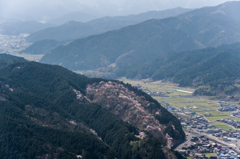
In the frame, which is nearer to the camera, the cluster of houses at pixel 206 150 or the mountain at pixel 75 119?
the mountain at pixel 75 119

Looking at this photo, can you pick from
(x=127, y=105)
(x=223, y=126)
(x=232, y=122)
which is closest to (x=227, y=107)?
(x=232, y=122)

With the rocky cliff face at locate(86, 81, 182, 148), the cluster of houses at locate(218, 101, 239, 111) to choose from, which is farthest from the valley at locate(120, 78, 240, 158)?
the rocky cliff face at locate(86, 81, 182, 148)

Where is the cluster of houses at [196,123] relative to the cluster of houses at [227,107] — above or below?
below

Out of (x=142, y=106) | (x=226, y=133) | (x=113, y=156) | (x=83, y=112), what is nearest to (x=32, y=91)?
(x=83, y=112)

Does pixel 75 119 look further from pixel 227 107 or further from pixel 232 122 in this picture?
pixel 227 107

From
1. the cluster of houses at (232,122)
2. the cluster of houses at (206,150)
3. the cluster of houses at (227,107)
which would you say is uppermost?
the cluster of houses at (227,107)

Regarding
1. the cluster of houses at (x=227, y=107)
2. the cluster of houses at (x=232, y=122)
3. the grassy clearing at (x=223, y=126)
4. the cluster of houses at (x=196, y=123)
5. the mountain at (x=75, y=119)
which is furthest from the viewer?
the cluster of houses at (x=227, y=107)

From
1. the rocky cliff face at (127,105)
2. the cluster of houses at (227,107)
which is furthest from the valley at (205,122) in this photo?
the rocky cliff face at (127,105)

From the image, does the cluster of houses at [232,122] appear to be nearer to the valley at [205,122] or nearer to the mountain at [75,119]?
the valley at [205,122]

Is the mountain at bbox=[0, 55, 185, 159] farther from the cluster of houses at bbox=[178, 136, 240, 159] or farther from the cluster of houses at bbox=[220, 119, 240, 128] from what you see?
the cluster of houses at bbox=[220, 119, 240, 128]

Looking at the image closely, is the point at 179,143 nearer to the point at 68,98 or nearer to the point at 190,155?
the point at 190,155
